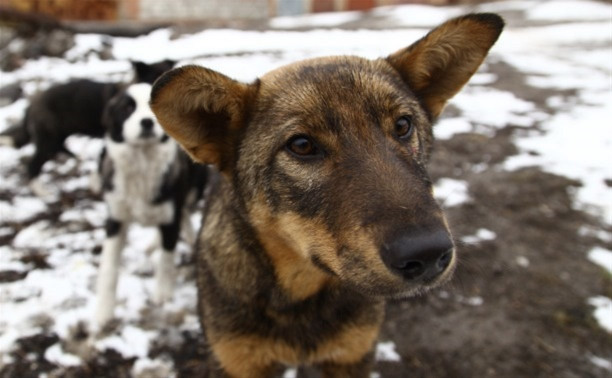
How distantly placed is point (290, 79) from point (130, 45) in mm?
11291

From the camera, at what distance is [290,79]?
9.13ft

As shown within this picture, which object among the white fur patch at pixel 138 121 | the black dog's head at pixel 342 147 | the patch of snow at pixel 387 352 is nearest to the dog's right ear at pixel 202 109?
the black dog's head at pixel 342 147

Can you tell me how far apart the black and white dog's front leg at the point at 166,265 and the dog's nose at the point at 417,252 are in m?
2.99

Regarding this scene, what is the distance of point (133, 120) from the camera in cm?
405

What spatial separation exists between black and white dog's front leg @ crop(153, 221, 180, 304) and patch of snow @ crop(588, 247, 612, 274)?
4103mm

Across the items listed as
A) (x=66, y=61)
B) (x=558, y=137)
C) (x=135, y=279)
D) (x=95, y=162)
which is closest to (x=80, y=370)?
(x=135, y=279)

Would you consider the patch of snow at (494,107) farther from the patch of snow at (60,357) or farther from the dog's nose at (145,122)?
the patch of snow at (60,357)

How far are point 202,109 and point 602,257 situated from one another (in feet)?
14.3

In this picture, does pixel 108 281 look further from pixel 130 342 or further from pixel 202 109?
pixel 202 109

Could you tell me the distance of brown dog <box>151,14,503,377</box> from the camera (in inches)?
84.2

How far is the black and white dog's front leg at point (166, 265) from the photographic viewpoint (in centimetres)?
457

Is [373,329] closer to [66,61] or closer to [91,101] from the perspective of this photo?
[91,101]

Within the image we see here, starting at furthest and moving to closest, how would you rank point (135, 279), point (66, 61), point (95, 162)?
1. point (66, 61)
2. point (95, 162)
3. point (135, 279)

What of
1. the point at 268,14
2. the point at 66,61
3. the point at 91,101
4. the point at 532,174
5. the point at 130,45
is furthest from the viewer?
the point at 268,14
